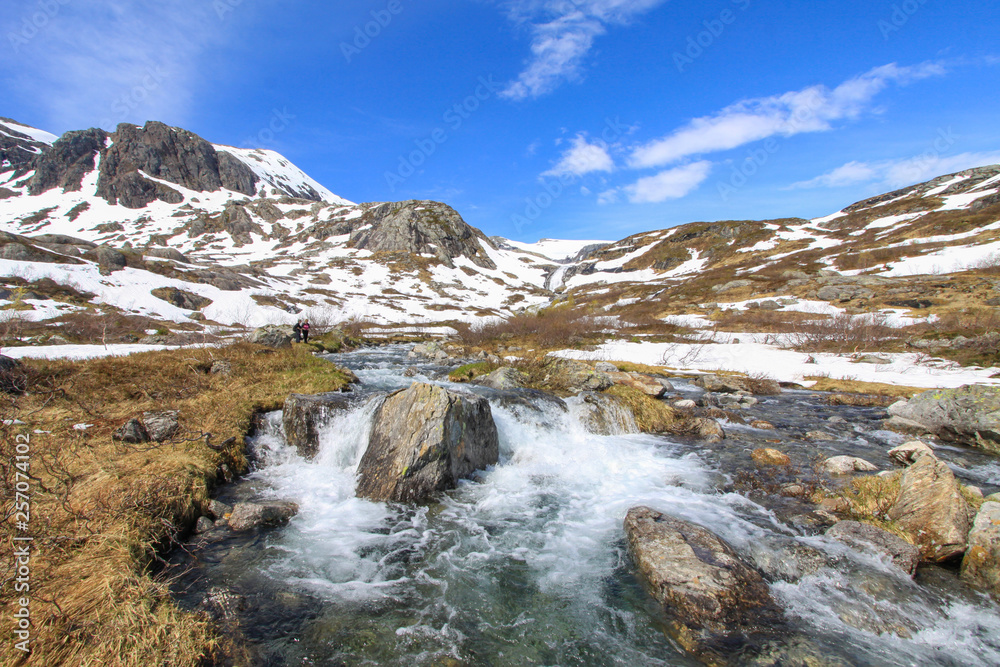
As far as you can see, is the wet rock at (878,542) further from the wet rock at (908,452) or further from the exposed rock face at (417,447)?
the exposed rock face at (417,447)

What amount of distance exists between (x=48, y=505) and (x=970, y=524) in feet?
45.8

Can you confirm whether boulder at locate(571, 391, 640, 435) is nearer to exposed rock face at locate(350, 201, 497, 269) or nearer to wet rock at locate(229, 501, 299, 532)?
wet rock at locate(229, 501, 299, 532)

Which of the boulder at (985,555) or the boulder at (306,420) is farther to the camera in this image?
the boulder at (306,420)

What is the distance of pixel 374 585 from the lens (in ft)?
19.0

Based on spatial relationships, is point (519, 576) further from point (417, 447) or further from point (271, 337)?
point (271, 337)

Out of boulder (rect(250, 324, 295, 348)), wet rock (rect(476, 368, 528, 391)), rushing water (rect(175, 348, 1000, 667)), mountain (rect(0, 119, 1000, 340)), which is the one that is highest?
mountain (rect(0, 119, 1000, 340))

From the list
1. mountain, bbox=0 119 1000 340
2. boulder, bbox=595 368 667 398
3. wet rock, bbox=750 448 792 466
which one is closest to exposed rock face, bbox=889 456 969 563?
wet rock, bbox=750 448 792 466

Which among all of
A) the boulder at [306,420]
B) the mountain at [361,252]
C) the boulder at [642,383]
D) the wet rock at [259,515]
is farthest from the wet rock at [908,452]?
the mountain at [361,252]

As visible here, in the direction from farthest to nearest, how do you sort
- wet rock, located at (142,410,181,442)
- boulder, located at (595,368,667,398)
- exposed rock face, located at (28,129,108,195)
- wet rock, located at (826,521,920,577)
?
1. exposed rock face, located at (28,129,108,195)
2. boulder, located at (595,368,667,398)
3. wet rock, located at (142,410,181,442)
4. wet rock, located at (826,521,920,577)

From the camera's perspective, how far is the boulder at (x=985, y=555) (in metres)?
5.38

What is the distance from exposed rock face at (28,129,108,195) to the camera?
15869 centimetres

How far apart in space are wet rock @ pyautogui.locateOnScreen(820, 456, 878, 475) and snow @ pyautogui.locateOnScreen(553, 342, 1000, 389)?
12752 millimetres

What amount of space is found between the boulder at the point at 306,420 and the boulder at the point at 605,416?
7.72 meters

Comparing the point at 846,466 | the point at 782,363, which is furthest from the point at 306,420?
the point at 782,363
